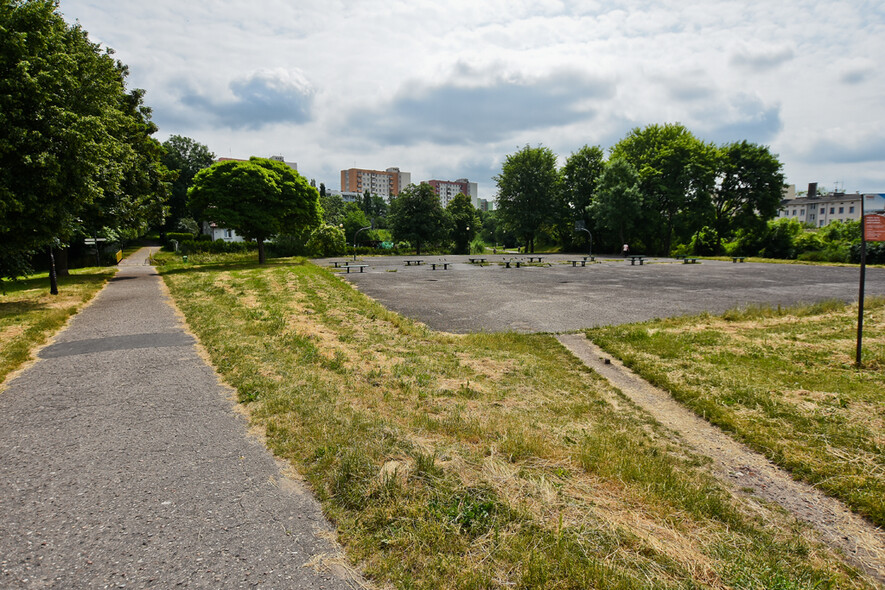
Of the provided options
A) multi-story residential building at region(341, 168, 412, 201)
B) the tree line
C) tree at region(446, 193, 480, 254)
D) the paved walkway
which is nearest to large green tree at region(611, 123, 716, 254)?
the tree line

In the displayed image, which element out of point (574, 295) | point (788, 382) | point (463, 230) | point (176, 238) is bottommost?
point (788, 382)

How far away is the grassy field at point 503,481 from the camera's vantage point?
103 inches

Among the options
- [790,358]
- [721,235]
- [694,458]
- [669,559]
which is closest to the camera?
[669,559]

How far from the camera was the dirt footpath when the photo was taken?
3.40m

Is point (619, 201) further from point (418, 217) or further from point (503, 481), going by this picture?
point (503, 481)

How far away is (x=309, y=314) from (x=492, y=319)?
5.08 meters

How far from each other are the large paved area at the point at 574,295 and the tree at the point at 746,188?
25.3 m

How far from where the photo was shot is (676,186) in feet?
158

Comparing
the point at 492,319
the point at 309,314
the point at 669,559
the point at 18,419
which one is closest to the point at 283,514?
the point at 669,559

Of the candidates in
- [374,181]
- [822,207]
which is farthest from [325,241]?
[374,181]

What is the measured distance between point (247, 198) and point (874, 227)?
2856 centimetres

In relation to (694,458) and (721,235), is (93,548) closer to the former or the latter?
(694,458)

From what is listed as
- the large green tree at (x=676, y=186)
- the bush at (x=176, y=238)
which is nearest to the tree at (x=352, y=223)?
the bush at (x=176, y=238)

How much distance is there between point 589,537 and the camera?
9.34ft
